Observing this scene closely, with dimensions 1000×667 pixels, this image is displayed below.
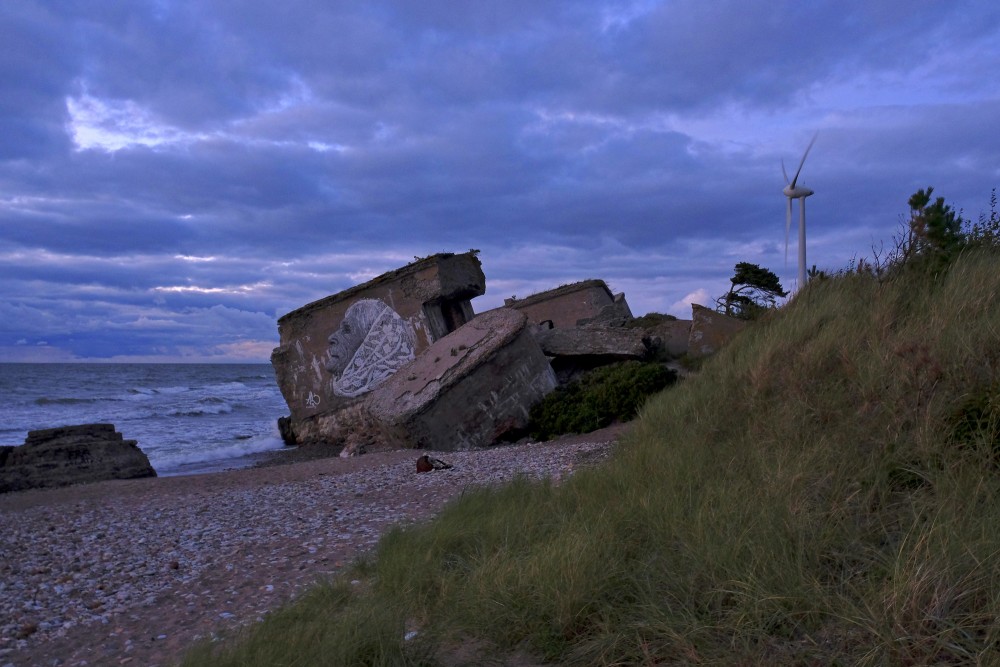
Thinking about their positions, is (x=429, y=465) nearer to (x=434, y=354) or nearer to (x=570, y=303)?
(x=434, y=354)

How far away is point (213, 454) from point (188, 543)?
32.4 feet

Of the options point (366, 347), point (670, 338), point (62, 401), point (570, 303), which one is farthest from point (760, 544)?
point (62, 401)

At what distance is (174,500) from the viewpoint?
7543mm

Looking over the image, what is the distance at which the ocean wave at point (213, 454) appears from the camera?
13.6 meters

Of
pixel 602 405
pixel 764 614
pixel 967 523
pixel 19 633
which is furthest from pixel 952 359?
pixel 602 405

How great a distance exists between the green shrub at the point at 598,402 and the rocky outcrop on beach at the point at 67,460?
19.2ft

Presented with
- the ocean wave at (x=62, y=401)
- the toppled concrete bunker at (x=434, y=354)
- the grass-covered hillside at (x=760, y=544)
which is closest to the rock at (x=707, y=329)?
the toppled concrete bunker at (x=434, y=354)

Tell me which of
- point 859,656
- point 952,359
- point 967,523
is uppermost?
point 952,359

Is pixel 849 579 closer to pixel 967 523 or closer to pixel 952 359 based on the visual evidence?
pixel 967 523

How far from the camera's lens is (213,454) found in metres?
14.8

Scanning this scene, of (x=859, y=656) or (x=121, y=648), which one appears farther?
(x=121, y=648)

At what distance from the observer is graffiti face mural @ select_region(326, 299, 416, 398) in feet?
43.7

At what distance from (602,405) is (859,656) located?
7728 millimetres

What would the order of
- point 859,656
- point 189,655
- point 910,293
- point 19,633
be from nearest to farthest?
point 859,656 < point 189,655 < point 19,633 < point 910,293
